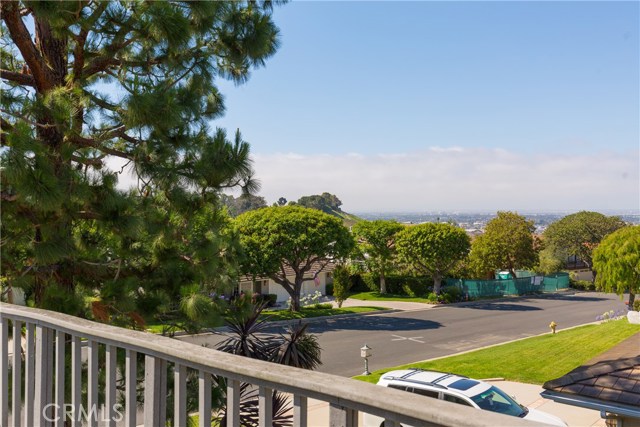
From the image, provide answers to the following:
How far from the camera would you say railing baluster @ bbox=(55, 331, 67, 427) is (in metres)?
2.37

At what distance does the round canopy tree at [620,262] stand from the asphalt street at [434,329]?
300 centimetres

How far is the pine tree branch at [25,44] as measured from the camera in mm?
5914

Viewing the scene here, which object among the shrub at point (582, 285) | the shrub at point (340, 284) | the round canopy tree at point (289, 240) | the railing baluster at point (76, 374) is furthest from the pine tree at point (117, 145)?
the shrub at point (582, 285)

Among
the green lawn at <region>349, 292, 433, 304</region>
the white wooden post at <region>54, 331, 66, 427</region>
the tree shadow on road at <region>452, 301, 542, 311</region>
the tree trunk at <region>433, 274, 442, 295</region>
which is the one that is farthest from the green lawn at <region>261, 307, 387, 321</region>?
the white wooden post at <region>54, 331, 66, 427</region>

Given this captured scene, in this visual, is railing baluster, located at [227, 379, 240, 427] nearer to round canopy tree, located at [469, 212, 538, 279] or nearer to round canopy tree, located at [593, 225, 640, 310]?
round canopy tree, located at [593, 225, 640, 310]

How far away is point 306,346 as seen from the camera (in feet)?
31.2

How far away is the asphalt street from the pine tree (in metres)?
7.39

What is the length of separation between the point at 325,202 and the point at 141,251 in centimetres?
12551

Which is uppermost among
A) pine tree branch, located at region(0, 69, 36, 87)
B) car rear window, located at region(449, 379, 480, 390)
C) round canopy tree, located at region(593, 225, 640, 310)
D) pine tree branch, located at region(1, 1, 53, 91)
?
pine tree branch, located at region(1, 1, 53, 91)

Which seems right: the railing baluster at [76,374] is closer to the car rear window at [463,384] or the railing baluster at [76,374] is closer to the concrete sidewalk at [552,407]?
the car rear window at [463,384]

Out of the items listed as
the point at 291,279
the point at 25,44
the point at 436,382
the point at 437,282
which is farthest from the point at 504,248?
the point at 25,44

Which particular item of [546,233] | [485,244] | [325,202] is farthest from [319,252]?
[325,202]

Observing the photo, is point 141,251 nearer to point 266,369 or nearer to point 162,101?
point 162,101

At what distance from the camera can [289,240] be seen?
28.4 metres
